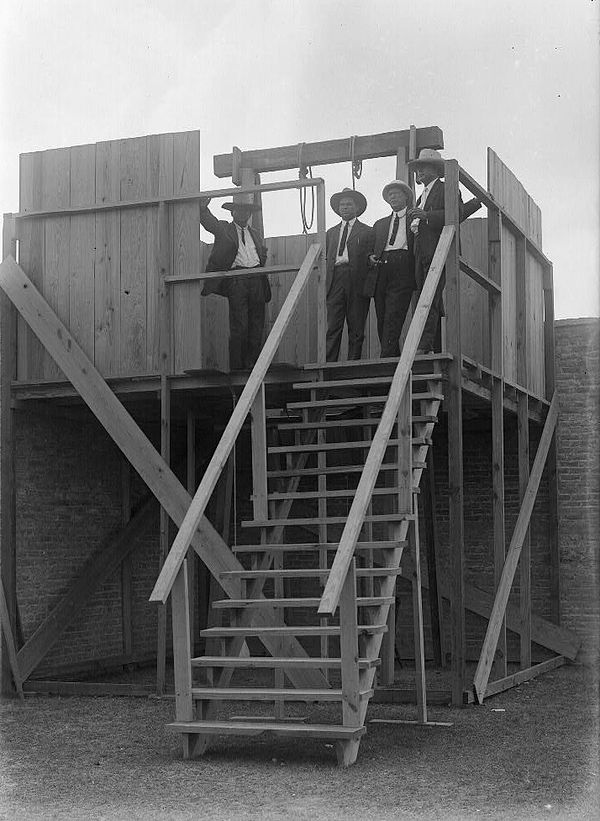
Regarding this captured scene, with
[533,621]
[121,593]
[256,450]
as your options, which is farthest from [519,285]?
[121,593]

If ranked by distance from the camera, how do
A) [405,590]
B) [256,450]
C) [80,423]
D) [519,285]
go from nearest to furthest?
[256,450]
[519,285]
[80,423]
[405,590]

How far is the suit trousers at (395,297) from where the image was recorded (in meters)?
10.1

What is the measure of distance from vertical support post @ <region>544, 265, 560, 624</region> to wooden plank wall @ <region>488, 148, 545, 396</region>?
141 mm

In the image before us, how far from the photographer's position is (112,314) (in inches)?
428

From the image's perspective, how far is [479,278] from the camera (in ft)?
33.6

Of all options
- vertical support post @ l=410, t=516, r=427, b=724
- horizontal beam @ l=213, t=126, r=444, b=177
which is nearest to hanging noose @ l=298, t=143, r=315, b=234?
horizontal beam @ l=213, t=126, r=444, b=177

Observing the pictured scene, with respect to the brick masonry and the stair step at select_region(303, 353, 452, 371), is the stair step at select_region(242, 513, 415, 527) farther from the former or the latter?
the brick masonry

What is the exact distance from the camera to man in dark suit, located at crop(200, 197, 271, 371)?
415 inches

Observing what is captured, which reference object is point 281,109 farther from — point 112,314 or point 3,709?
point 3,709

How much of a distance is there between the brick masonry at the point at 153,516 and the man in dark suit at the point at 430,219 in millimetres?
3575

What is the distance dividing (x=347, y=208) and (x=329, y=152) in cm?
106

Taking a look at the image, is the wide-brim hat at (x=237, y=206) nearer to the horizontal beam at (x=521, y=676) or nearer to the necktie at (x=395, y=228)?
the necktie at (x=395, y=228)

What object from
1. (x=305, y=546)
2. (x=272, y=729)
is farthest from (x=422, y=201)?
(x=272, y=729)

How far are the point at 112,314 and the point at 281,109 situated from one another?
161 inches
